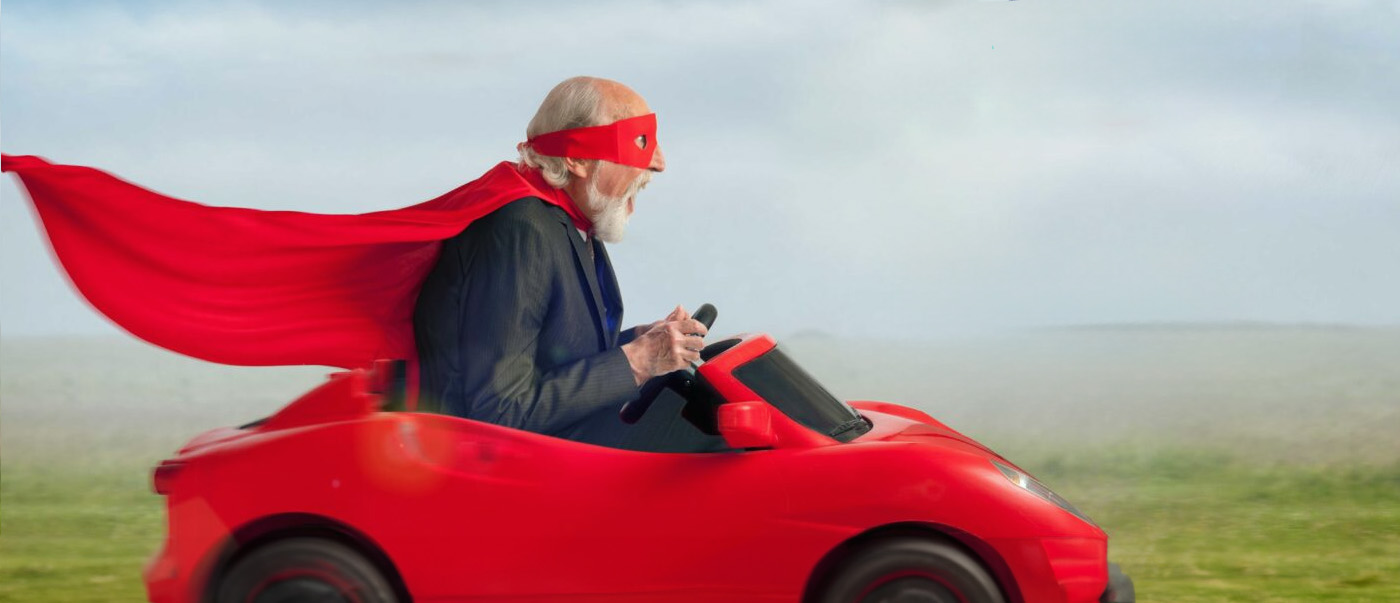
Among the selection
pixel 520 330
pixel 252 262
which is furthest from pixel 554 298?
pixel 252 262

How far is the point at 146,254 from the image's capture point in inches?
157

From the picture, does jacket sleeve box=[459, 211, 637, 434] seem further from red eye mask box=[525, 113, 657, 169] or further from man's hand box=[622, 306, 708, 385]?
red eye mask box=[525, 113, 657, 169]

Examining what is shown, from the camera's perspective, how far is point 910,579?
3.51 meters

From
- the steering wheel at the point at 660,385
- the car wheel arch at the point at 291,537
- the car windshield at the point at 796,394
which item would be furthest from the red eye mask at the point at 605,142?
the car wheel arch at the point at 291,537

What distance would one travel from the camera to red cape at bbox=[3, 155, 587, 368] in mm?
3932

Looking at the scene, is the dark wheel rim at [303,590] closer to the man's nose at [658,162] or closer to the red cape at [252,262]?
the red cape at [252,262]

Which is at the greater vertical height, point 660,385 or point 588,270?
point 588,270

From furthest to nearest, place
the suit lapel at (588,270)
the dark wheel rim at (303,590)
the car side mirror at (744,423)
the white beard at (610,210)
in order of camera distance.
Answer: the white beard at (610,210) < the suit lapel at (588,270) < the dark wheel rim at (303,590) < the car side mirror at (744,423)

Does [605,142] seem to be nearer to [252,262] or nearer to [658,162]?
[658,162]

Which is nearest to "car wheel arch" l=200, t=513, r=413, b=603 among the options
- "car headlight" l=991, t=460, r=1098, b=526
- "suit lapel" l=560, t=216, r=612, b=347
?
"suit lapel" l=560, t=216, r=612, b=347

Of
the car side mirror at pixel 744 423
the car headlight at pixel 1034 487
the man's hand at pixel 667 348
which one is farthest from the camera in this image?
the man's hand at pixel 667 348

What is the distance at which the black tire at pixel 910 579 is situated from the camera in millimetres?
3500

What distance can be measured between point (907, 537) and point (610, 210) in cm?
134

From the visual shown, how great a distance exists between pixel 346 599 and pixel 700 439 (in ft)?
3.35
